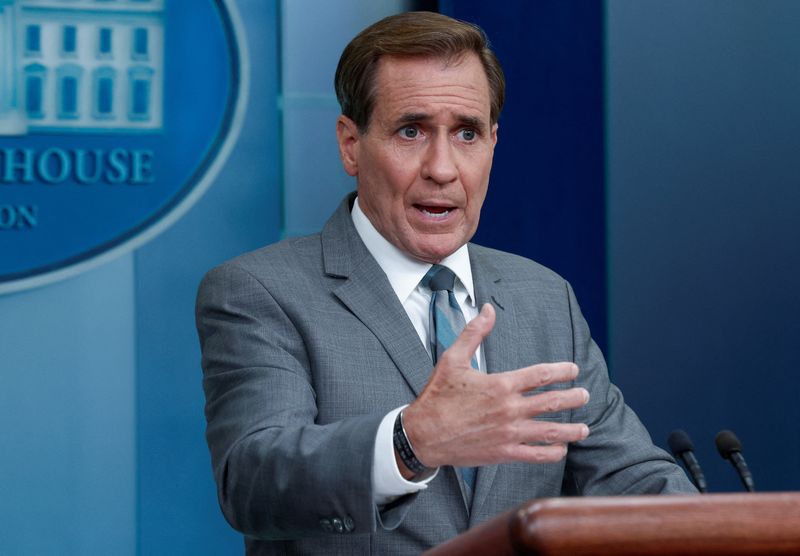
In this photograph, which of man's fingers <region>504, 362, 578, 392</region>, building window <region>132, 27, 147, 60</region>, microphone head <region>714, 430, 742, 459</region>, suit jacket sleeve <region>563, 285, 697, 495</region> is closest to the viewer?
man's fingers <region>504, 362, 578, 392</region>

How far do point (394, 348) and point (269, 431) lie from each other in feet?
1.00

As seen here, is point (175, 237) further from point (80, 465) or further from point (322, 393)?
point (322, 393)

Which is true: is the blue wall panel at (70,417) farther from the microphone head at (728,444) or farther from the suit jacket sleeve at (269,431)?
the microphone head at (728,444)

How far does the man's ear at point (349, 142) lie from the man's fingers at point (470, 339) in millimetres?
713

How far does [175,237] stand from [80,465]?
668mm

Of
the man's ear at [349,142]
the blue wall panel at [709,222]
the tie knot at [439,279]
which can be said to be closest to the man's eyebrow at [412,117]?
the man's ear at [349,142]

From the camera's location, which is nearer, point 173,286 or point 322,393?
point 322,393

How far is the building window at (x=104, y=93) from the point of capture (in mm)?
3033

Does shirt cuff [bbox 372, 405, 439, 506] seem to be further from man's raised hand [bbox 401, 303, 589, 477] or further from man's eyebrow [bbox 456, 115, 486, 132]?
man's eyebrow [bbox 456, 115, 486, 132]

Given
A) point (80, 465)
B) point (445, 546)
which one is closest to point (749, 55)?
point (80, 465)

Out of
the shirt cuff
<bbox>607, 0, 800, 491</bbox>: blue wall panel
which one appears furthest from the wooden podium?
<bbox>607, 0, 800, 491</bbox>: blue wall panel

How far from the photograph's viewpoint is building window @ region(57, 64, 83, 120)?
9.83 feet

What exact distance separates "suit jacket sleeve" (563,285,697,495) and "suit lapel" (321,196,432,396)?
0.36 meters

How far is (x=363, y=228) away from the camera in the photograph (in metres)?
2.01
